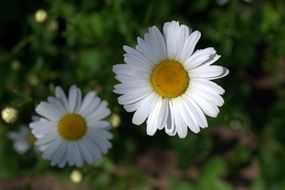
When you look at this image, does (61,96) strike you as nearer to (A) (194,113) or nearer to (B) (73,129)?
(B) (73,129)

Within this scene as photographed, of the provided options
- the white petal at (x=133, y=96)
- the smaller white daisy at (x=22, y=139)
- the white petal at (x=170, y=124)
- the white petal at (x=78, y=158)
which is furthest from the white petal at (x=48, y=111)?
the smaller white daisy at (x=22, y=139)

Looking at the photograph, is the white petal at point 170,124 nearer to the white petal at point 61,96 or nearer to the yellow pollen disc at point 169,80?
the yellow pollen disc at point 169,80

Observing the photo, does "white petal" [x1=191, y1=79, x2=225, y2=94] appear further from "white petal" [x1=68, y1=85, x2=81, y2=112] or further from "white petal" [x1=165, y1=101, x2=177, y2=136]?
"white petal" [x1=68, y1=85, x2=81, y2=112]

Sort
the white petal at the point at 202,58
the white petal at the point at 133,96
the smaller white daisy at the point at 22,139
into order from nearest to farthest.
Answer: the white petal at the point at 202,58
the white petal at the point at 133,96
the smaller white daisy at the point at 22,139

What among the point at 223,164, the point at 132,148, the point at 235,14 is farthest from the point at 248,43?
the point at 132,148

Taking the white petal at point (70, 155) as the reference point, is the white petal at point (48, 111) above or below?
above

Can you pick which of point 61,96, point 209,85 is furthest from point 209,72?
point 61,96
